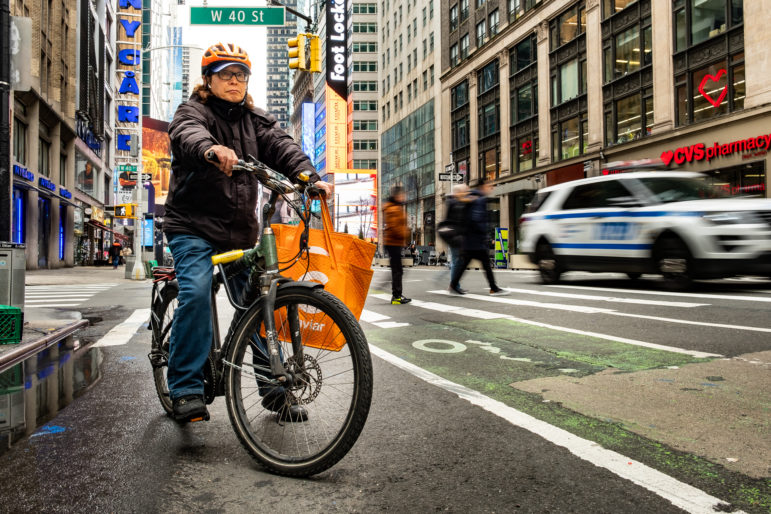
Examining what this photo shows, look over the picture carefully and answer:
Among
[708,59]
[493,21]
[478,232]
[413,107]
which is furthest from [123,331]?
[413,107]

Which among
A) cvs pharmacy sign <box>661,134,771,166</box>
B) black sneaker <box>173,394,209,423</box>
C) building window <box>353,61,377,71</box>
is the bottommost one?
black sneaker <box>173,394,209,423</box>

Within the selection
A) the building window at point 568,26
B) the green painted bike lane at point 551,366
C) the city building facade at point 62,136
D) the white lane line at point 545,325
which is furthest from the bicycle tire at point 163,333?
the building window at point 568,26

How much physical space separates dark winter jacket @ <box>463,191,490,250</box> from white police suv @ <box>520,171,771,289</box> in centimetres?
241

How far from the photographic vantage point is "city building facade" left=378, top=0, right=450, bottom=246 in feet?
189

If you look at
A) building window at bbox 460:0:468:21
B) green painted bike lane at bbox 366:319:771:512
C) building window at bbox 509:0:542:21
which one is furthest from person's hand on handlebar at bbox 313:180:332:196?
building window at bbox 460:0:468:21

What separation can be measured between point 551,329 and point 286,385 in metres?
4.42

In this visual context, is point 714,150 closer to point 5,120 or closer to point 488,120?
point 488,120

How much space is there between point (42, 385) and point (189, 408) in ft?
7.77

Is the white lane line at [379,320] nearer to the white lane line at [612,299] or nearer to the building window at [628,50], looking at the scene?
the white lane line at [612,299]

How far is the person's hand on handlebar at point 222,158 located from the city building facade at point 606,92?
10.2m

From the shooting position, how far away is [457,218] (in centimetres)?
1062

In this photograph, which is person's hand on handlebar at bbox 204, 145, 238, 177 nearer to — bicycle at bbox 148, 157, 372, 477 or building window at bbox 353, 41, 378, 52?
bicycle at bbox 148, 157, 372, 477

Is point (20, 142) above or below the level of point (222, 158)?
above

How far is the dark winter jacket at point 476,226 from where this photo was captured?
412 inches
